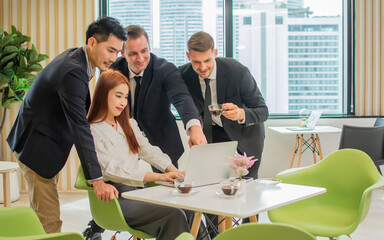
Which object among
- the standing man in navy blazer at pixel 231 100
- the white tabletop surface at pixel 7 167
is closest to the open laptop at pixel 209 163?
the standing man in navy blazer at pixel 231 100

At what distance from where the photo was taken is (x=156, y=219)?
93.8 inches

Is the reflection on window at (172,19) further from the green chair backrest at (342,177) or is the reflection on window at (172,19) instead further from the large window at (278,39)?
the green chair backrest at (342,177)

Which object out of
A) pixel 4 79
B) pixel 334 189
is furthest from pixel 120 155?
pixel 4 79

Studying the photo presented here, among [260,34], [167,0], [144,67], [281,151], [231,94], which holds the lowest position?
[281,151]

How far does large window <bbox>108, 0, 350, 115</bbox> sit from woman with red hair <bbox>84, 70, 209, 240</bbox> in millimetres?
3775

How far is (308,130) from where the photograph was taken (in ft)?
18.0

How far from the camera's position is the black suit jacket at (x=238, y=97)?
9.93 feet

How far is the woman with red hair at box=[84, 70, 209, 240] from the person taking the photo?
2373mm

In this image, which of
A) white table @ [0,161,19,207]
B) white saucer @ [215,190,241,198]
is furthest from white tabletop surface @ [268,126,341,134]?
white saucer @ [215,190,241,198]

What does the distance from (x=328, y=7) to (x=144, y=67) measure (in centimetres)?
438

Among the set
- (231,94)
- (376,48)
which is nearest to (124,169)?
(231,94)

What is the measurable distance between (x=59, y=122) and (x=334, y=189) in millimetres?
1784

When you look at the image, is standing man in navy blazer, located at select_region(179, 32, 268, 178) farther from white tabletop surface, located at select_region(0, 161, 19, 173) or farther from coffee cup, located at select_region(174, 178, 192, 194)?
white tabletop surface, located at select_region(0, 161, 19, 173)

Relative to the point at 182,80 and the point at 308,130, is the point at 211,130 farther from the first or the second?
the point at 308,130
